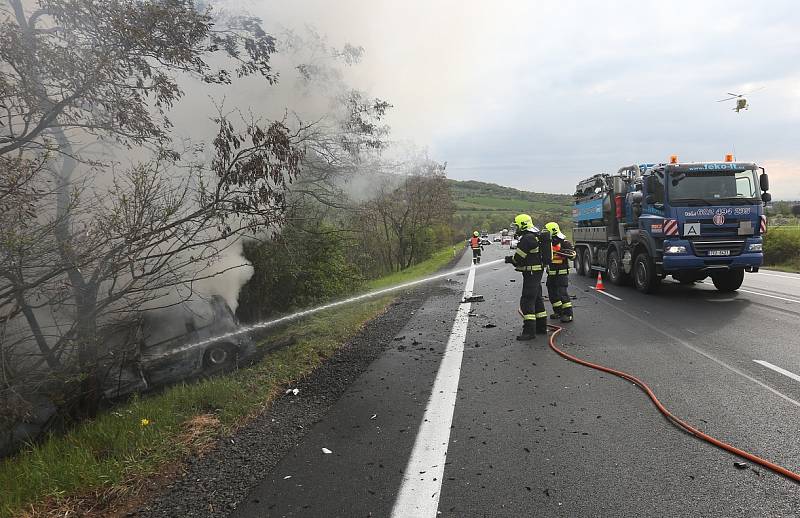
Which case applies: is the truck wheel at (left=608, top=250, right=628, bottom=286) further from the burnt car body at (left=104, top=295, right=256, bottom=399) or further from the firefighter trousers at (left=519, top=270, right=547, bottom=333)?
the burnt car body at (left=104, top=295, right=256, bottom=399)

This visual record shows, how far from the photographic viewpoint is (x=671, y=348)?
5.39m

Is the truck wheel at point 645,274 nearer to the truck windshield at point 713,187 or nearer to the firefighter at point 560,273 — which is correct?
the truck windshield at point 713,187

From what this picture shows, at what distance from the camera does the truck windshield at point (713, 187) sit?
28.5 ft

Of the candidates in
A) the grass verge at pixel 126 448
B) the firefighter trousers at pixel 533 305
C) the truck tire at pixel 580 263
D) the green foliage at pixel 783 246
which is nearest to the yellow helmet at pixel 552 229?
the firefighter trousers at pixel 533 305

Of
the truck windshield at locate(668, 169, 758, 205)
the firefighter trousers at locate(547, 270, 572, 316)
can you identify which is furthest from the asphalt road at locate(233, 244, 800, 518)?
the truck windshield at locate(668, 169, 758, 205)

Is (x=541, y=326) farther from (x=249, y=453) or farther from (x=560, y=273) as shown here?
(x=249, y=453)

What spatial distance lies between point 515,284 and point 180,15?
10.2 metres

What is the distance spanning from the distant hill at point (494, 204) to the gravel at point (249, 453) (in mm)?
63915

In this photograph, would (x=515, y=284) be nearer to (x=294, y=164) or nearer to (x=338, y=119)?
(x=338, y=119)

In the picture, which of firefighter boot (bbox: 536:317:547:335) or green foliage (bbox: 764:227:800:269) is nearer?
firefighter boot (bbox: 536:317:547:335)

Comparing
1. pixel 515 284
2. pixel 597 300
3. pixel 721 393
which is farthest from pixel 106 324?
pixel 515 284

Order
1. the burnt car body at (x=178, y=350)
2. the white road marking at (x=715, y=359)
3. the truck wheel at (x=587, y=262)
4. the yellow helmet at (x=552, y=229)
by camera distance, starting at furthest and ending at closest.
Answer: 1. the truck wheel at (x=587, y=262)
2. the yellow helmet at (x=552, y=229)
3. the burnt car body at (x=178, y=350)
4. the white road marking at (x=715, y=359)

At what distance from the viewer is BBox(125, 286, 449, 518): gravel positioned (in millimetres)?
2520

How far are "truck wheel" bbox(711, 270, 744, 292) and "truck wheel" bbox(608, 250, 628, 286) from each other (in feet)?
6.01
